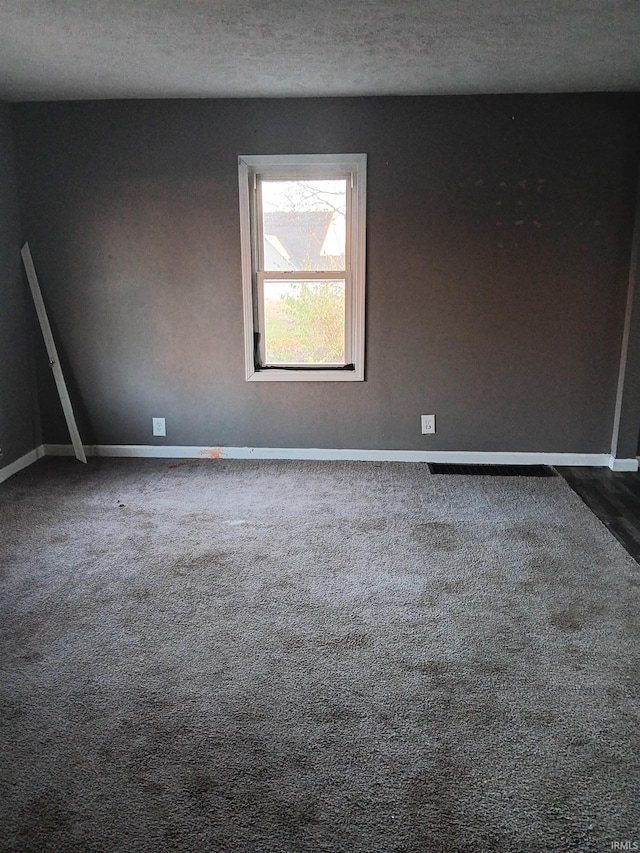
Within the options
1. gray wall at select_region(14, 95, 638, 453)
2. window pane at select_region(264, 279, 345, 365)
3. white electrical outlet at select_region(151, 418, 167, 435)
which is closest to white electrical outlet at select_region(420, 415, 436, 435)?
gray wall at select_region(14, 95, 638, 453)

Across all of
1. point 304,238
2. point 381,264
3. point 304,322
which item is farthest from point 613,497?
point 304,238

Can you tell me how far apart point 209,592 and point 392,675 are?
3.03 feet

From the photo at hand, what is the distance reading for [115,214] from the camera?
4.22 meters

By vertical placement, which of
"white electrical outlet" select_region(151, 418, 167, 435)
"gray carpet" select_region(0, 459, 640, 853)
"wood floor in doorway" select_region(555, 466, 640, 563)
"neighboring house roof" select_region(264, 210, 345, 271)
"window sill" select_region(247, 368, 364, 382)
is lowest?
"gray carpet" select_region(0, 459, 640, 853)

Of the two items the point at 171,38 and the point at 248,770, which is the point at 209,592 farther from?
the point at 171,38

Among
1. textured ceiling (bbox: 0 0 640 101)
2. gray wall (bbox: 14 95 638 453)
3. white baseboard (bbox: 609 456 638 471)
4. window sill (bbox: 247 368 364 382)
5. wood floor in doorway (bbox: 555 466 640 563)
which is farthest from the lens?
window sill (bbox: 247 368 364 382)

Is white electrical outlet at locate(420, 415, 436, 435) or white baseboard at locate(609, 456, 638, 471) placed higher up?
white electrical outlet at locate(420, 415, 436, 435)

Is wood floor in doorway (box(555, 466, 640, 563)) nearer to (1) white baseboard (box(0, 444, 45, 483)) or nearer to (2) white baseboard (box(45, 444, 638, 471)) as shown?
(2) white baseboard (box(45, 444, 638, 471))

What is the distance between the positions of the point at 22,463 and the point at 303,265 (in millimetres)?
2347

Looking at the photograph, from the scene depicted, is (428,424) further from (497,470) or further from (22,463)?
(22,463)

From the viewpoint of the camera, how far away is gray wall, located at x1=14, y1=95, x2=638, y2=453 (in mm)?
3990

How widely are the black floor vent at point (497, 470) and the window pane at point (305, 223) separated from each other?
59.2 inches

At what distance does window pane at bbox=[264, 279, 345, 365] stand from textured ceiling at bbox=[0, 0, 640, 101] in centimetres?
119

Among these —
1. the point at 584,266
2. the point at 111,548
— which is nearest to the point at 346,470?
the point at 111,548
